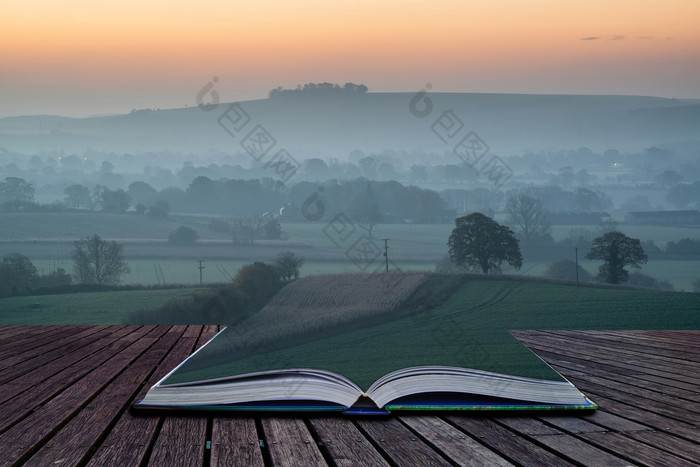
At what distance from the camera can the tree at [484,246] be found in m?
15.0

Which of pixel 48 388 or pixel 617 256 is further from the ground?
pixel 617 256

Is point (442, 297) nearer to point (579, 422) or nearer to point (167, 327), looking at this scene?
point (167, 327)

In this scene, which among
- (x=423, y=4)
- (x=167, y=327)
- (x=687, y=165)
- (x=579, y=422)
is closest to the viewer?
(x=579, y=422)

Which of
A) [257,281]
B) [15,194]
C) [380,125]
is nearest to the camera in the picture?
[257,281]

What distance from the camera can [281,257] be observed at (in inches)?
686

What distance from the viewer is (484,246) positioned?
50.6 feet

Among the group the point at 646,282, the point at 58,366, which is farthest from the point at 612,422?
the point at 646,282

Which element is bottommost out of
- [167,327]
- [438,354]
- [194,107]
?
[438,354]

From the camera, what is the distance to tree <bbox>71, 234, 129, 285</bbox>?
635 inches

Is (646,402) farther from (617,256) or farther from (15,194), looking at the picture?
(15,194)

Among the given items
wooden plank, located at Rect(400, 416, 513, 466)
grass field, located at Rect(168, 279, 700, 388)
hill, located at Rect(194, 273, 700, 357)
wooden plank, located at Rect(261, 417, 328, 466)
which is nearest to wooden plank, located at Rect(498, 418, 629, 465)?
wooden plank, located at Rect(400, 416, 513, 466)

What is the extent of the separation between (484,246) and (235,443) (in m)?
14.2

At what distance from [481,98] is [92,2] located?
1038 centimetres

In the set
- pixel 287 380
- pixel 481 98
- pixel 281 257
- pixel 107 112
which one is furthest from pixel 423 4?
pixel 287 380
